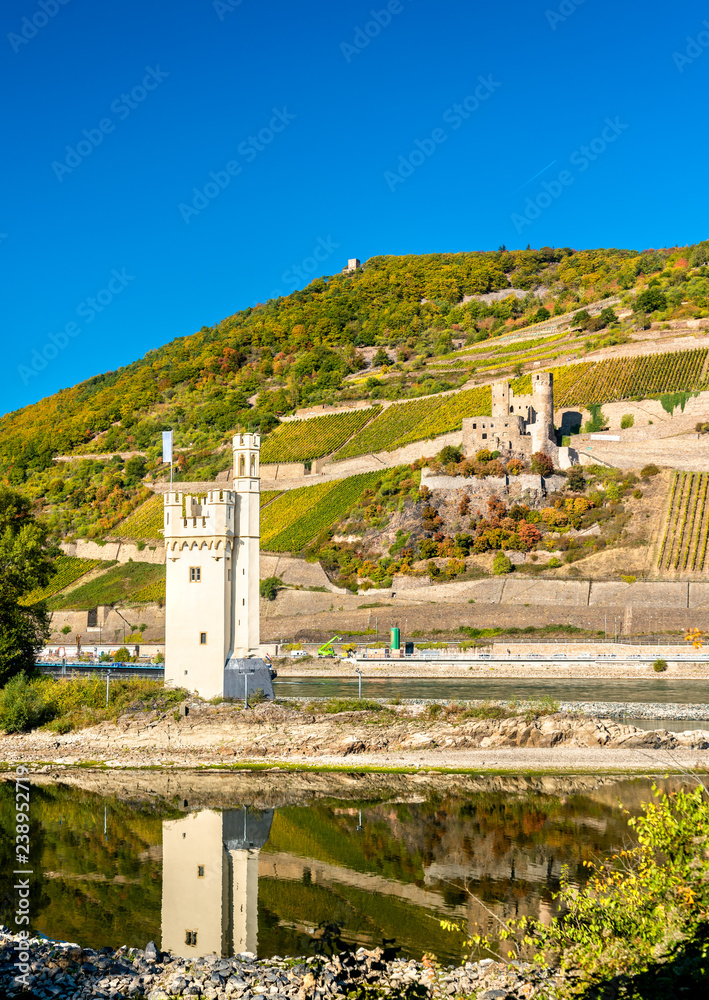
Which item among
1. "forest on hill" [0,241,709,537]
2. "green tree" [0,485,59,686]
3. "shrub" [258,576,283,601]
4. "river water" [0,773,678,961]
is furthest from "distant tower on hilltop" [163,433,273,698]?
"forest on hill" [0,241,709,537]

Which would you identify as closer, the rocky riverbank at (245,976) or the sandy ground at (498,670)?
the rocky riverbank at (245,976)

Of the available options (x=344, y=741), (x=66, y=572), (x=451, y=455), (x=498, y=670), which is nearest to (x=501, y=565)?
(x=451, y=455)

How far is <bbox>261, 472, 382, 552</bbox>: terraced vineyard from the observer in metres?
69.1

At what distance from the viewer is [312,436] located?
8675cm

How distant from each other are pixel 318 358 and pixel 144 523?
42126 mm

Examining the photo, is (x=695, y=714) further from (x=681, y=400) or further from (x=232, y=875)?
(x=681, y=400)

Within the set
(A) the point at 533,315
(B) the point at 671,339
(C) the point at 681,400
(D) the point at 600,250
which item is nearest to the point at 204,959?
(C) the point at 681,400

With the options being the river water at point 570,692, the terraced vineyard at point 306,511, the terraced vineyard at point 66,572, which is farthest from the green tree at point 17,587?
the terraced vineyard at point 66,572

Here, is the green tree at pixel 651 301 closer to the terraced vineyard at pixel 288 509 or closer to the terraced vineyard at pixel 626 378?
the terraced vineyard at pixel 626 378

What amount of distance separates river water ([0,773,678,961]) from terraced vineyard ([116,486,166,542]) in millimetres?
→ 54521

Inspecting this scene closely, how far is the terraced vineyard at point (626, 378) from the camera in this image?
72.7 meters

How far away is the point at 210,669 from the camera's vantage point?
92.8ft

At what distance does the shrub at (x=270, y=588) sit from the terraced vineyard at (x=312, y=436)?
21.7 metres

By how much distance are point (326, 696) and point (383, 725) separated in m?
7.27
